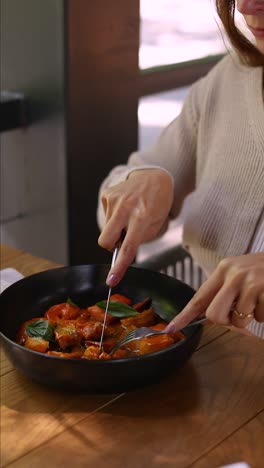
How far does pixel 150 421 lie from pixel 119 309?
0.24 meters

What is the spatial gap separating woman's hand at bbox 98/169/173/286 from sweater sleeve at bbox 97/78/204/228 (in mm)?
229

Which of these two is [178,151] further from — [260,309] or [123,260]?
[260,309]

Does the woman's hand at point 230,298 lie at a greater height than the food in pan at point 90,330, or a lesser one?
greater

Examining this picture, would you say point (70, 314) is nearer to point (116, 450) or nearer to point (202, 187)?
point (116, 450)

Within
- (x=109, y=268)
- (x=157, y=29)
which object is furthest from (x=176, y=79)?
(x=109, y=268)

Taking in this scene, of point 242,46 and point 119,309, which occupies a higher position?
point 242,46

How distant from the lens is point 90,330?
1156 mm

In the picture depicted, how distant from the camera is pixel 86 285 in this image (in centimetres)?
134

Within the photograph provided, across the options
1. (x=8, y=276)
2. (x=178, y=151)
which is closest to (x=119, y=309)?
(x=8, y=276)

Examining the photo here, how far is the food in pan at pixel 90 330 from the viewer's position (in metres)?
1.11

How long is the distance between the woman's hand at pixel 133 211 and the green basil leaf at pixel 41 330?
16 cm

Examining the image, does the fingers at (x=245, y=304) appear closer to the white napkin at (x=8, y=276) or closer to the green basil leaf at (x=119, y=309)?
the green basil leaf at (x=119, y=309)

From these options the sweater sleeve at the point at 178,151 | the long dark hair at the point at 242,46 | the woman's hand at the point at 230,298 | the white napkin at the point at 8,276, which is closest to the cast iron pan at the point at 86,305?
the woman's hand at the point at 230,298

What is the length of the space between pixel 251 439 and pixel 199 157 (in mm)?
930
